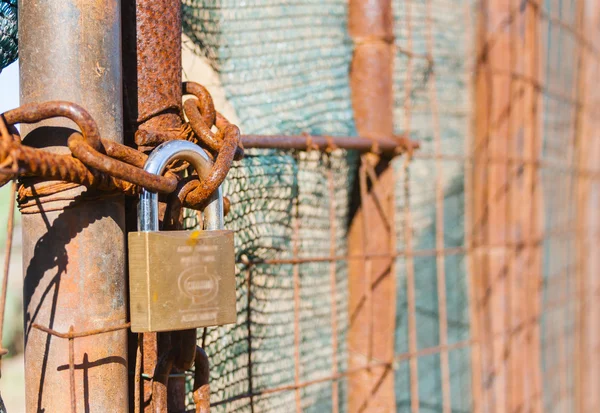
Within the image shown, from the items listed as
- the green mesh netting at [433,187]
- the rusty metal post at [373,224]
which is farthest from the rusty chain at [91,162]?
the green mesh netting at [433,187]

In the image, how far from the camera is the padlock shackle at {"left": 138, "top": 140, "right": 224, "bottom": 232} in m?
0.70

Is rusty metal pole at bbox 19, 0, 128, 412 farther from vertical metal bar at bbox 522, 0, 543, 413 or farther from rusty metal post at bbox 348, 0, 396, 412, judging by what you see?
vertical metal bar at bbox 522, 0, 543, 413

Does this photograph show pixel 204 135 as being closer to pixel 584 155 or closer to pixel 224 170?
pixel 224 170

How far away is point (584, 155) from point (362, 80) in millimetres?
1952

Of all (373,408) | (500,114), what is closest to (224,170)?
(373,408)

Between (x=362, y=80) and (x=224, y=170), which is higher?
(x=362, y=80)

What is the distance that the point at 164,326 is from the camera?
2.26ft

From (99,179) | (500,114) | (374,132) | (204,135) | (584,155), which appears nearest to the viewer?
(99,179)

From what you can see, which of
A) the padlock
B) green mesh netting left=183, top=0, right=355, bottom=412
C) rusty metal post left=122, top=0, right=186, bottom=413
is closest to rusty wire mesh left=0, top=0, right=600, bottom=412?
green mesh netting left=183, top=0, right=355, bottom=412

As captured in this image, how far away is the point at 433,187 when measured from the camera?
199 cm

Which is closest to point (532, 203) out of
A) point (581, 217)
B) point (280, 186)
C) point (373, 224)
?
point (373, 224)

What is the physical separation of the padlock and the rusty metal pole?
0.15 feet

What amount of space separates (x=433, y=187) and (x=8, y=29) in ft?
4.64

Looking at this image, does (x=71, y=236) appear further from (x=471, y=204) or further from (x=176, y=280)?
(x=471, y=204)
